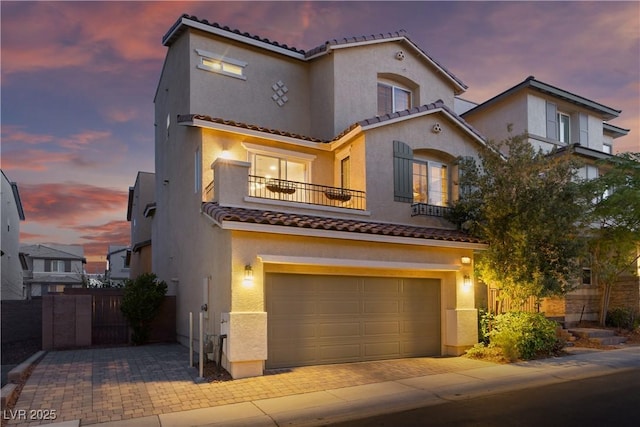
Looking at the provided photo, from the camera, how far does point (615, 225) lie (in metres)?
16.7

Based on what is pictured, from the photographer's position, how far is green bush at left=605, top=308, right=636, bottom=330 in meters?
16.7

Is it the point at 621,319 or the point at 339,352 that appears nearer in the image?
the point at 339,352

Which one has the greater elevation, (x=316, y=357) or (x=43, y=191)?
(x=43, y=191)

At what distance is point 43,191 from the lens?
73.8 ft

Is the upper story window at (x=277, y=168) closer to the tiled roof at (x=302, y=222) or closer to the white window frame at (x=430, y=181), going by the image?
the tiled roof at (x=302, y=222)

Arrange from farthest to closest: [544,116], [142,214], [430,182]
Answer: [142,214] < [544,116] < [430,182]

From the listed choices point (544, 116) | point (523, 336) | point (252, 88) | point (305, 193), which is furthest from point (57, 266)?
point (523, 336)

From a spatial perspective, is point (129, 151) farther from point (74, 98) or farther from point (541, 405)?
point (541, 405)

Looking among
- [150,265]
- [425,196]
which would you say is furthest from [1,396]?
[150,265]

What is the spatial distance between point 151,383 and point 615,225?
1671cm

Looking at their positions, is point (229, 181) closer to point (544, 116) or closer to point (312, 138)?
point (312, 138)

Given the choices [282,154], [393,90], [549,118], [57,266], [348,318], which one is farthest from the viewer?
[57,266]

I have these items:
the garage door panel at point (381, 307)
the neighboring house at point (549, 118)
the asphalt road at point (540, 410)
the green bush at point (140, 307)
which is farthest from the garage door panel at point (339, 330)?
the neighboring house at point (549, 118)

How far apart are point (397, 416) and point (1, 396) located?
6574 millimetres
